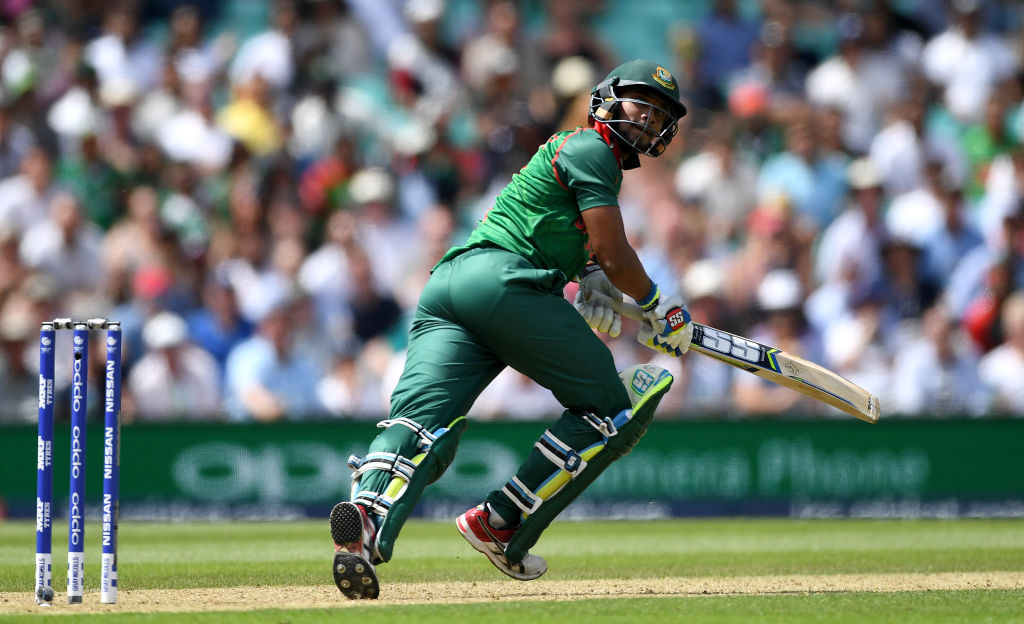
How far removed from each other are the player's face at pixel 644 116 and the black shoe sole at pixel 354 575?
2.10 m

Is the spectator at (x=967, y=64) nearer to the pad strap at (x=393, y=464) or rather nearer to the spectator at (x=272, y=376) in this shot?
the spectator at (x=272, y=376)

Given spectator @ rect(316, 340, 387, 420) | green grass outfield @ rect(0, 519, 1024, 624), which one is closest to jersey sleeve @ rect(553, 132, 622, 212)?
green grass outfield @ rect(0, 519, 1024, 624)

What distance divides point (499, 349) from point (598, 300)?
663 millimetres

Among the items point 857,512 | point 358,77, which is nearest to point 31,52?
point 358,77

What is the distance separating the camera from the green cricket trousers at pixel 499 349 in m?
5.79

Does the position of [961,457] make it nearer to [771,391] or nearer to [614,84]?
[771,391]

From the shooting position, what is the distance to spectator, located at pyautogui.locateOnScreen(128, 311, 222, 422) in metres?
12.0

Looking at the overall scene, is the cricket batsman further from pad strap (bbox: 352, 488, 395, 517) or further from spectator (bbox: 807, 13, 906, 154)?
spectator (bbox: 807, 13, 906, 154)

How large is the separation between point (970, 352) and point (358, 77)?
6772 mm

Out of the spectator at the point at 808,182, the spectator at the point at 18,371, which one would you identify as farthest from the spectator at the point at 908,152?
the spectator at the point at 18,371

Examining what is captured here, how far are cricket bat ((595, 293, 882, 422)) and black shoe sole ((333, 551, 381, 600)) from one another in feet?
5.54

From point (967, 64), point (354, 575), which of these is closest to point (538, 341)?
point (354, 575)

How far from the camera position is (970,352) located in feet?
41.1

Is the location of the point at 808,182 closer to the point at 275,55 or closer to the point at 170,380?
the point at 275,55
